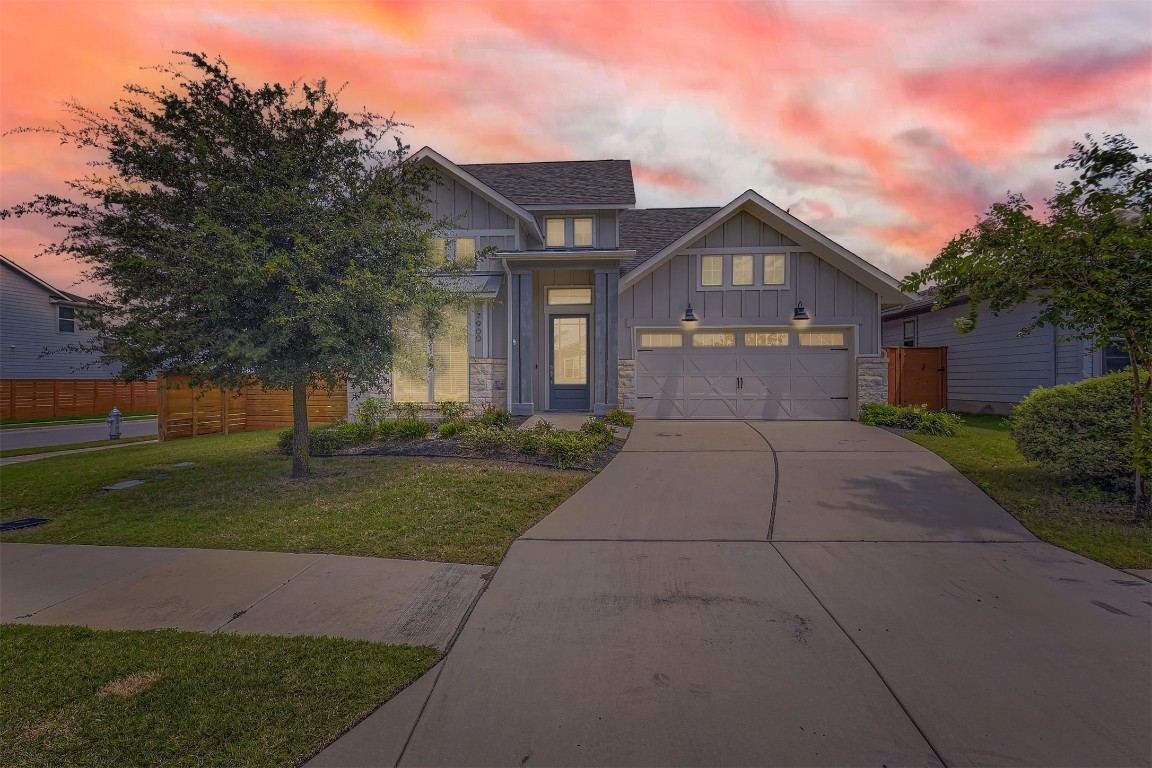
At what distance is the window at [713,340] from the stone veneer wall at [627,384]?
1.77 meters

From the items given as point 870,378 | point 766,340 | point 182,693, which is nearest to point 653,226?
point 766,340

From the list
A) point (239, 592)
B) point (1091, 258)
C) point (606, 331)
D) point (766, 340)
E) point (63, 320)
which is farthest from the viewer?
point (63, 320)

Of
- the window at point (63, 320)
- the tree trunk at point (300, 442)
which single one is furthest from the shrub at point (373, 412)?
the window at point (63, 320)

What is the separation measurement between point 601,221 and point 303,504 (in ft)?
34.7

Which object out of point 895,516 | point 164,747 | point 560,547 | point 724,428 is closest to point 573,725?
point 164,747

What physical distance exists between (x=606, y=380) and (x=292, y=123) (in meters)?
8.42

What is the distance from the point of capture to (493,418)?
11695 mm

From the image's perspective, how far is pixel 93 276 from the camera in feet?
23.1

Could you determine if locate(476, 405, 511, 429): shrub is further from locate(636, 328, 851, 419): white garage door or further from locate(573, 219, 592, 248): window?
→ locate(573, 219, 592, 248): window

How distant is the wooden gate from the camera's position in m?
16.8

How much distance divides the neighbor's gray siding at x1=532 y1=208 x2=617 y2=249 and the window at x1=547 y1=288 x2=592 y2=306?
53.2 inches

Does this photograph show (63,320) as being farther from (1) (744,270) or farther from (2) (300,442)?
(1) (744,270)

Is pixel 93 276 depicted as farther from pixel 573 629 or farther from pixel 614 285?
pixel 614 285

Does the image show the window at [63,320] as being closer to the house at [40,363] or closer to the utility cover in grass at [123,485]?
the house at [40,363]
